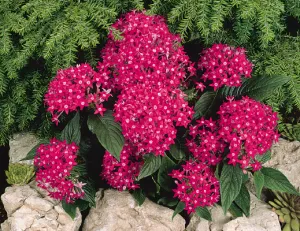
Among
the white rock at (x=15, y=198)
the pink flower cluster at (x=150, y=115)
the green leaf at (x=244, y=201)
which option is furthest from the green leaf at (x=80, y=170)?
the green leaf at (x=244, y=201)

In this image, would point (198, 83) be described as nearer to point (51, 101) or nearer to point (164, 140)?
point (164, 140)

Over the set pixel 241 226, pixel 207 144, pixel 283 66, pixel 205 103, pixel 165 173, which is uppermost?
pixel 283 66

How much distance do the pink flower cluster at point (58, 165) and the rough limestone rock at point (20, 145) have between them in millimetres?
829

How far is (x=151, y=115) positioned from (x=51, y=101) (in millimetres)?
616

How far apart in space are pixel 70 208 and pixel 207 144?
1018 millimetres

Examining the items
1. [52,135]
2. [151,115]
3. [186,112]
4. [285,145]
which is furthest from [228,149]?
[52,135]

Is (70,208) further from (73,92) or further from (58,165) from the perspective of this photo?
(73,92)

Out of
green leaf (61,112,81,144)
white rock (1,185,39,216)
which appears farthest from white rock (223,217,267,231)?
white rock (1,185,39,216)

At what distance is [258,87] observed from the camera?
10.3ft

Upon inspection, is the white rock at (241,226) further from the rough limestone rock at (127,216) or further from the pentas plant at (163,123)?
the rough limestone rock at (127,216)

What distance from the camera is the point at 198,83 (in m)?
3.18

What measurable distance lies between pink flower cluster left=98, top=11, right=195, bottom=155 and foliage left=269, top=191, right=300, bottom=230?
104 centimetres

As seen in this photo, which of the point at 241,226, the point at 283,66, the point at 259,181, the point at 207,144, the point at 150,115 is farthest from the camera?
the point at 283,66

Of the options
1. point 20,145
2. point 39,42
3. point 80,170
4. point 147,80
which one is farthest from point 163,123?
point 20,145
